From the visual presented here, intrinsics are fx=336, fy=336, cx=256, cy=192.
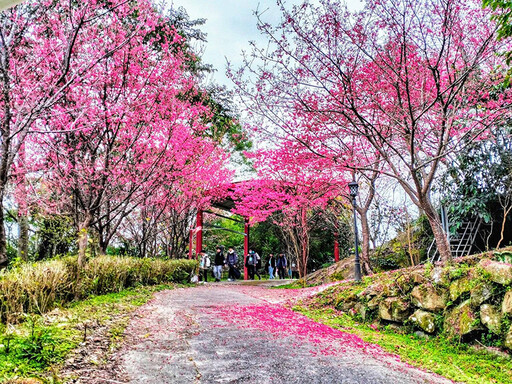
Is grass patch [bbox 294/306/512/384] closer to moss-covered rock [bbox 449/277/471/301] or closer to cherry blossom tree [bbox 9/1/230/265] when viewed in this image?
moss-covered rock [bbox 449/277/471/301]

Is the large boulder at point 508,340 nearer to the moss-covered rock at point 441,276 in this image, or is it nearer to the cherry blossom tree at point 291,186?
the moss-covered rock at point 441,276

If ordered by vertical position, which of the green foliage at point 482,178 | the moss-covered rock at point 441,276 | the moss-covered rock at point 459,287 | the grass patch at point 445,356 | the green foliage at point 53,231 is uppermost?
the green foliage at point 482,178

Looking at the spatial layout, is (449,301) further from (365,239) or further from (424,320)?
(365,239)

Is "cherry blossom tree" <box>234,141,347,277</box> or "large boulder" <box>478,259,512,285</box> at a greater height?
"cherry blossom tree" <box>234,141,347,277</box>

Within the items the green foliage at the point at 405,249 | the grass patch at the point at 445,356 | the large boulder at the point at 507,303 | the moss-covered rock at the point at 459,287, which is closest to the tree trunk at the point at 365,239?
the green foliage at the point at 405,249

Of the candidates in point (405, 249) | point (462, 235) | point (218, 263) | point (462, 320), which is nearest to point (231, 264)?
point (218, 263)

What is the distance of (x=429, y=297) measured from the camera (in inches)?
196

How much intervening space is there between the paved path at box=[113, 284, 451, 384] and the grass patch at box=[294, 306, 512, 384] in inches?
9.9

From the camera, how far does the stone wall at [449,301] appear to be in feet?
13.4

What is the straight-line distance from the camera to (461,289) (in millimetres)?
4656

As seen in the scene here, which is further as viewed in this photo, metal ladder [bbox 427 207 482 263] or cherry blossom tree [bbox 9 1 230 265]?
metal ladder [bbox 427 207 482 263]

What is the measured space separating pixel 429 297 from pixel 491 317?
0.95 metres

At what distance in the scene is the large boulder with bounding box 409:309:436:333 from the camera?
473 centimetres

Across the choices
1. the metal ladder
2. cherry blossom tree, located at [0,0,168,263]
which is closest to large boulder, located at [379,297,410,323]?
the metal ladder
